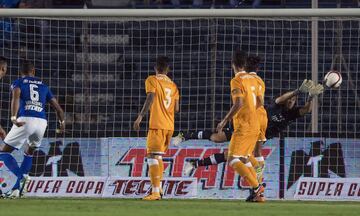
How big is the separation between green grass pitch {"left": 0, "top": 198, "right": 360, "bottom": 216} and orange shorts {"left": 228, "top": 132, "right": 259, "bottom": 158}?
76 cm

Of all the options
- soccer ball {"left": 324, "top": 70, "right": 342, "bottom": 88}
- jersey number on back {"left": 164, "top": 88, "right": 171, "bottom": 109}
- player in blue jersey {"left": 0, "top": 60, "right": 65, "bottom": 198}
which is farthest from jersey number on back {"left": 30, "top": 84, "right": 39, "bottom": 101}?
soccer ball {"left": 324, "top": 70, "right": 342, "bottom": 88}

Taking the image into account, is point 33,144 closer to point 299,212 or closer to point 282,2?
point 299,212

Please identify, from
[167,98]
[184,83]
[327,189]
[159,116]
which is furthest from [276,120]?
[184,83]

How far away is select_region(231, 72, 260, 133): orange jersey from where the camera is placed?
53.8 ft

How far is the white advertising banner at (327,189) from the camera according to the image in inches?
747

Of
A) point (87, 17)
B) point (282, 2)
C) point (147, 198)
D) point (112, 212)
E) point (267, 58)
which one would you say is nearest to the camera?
point (112, 212)

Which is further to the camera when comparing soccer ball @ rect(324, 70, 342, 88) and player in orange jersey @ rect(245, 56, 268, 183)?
soccer ball @ rect(324, 70, 342, 88)

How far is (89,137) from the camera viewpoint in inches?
768

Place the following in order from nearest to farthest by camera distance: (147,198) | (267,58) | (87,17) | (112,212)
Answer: (112,212)
(147,198)
(87,17)
(267,58)

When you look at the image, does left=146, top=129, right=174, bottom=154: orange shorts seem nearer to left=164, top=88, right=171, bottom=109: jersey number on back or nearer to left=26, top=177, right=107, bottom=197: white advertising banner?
left=164, top=88, right=171, bottom=109: jersey number on back

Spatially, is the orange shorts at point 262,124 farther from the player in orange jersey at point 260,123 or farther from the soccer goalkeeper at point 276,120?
the soccer goalkeeper at point 276,120

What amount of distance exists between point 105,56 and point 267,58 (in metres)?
2.99

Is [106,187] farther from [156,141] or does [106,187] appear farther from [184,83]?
[184,83]

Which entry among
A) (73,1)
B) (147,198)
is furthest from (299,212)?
(73,1)
